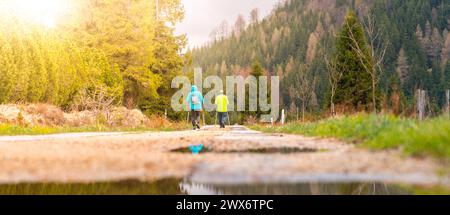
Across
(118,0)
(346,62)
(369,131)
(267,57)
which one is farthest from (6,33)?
(267,57)

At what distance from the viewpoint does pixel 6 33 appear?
20000 millimetres

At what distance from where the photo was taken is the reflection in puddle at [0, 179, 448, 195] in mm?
4031

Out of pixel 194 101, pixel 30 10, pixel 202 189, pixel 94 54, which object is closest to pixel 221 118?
pixel 194 101

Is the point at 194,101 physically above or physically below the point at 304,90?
below

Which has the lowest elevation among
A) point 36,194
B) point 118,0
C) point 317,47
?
point 36,194

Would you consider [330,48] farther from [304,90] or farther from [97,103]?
[97,103]

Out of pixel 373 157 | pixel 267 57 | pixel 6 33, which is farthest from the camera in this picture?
pixel 267 57

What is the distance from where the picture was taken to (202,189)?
4.20 meters

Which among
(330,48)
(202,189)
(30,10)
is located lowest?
(202,189)

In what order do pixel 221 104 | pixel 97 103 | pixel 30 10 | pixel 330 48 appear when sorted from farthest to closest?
pixel 330 48 → pixel 221 104 → pixel 97 103 → pixel 30 10

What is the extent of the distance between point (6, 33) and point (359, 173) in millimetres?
18551

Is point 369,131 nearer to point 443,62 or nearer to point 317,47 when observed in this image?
point 443,62

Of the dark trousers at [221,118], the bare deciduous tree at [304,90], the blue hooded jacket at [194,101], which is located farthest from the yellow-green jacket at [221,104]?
the bare deciduous tree at [304,90]

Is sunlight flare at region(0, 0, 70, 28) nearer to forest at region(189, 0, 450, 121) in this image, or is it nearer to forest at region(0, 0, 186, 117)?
forest at region(0, 0, 186, 117)
